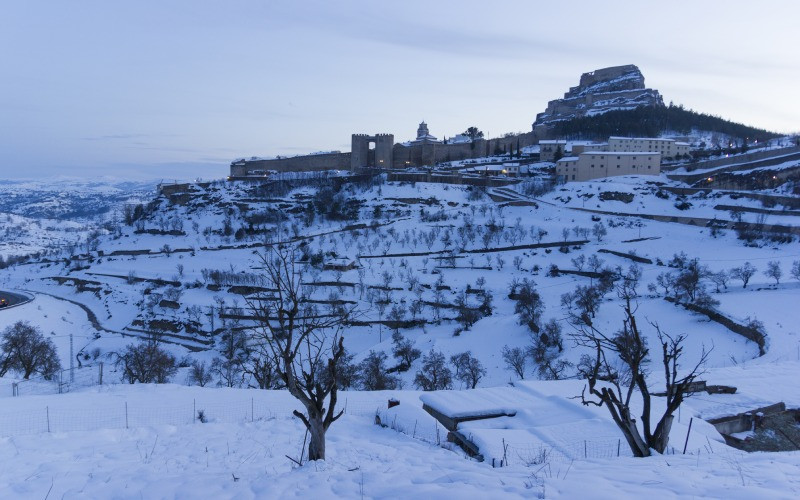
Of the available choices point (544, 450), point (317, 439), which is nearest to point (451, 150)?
point (544, 450)

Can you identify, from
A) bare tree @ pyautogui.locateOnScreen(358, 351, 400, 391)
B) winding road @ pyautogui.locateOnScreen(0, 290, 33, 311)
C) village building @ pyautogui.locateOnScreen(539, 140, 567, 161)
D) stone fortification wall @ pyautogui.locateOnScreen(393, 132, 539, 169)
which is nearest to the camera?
bare tree @ pyautogui.locateOnScreen(358, 351, 400, 391)

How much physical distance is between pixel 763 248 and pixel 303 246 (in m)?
26.9

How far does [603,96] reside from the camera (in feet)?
232

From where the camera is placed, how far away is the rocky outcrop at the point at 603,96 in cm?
6700

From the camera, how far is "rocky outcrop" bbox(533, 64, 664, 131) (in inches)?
2638

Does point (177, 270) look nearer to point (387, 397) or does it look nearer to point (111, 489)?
point (387, 397)

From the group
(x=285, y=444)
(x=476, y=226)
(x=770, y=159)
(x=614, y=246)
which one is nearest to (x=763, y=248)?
(x=614, y=246)

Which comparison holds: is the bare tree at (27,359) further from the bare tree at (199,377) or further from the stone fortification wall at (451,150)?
the stone fortification wall at (451,150)

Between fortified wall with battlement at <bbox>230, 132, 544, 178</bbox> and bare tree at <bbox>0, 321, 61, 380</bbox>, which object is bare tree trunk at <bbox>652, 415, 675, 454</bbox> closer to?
bare tree at <bbox>0, 321, 61, 380</bbox>

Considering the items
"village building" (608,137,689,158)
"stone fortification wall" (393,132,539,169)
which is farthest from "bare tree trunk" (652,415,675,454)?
"stone fortification wall" (393,132,539,169)

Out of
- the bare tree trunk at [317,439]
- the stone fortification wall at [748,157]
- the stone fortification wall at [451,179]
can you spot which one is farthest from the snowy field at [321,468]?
the stone fortification wall at [748,157]

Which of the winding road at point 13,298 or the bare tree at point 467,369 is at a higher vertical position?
the bare tree at point 467,369

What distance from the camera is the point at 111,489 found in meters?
4.13

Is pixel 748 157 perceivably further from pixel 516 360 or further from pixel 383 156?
pixel 516 360
